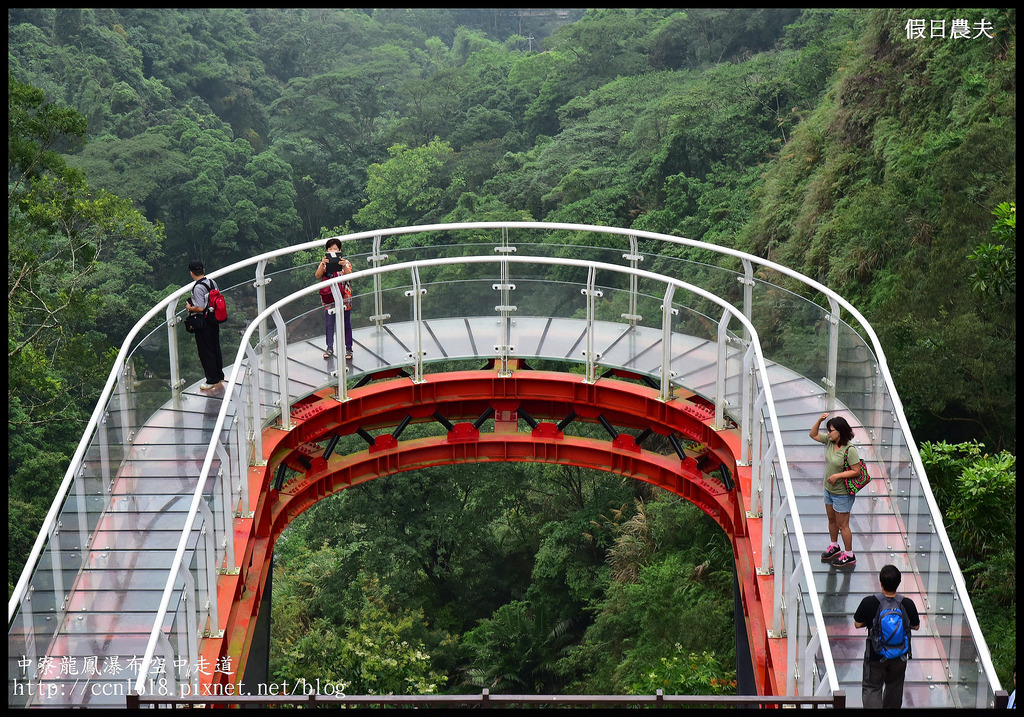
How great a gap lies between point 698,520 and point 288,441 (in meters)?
12.9

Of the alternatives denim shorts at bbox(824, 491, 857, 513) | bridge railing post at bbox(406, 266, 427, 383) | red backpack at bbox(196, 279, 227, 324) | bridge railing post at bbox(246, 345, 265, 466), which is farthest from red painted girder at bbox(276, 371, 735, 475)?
denim shorts at bbox(824, 491, 857, 513)

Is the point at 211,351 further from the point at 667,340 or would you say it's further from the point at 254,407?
the point at 667,340

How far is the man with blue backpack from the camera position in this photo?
750cm

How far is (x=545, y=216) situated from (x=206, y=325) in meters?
28.7

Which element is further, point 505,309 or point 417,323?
point 505,309

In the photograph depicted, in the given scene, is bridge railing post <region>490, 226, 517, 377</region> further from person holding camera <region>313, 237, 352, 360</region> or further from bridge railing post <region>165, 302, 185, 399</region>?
bridge railing post <region>165, 302, 185, 399</region>

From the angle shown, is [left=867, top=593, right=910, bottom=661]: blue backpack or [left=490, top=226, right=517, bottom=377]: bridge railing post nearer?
[left=867, top=593, right=910, bottom=661]: blue backpack

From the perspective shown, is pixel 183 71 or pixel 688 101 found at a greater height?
pixel 183 71

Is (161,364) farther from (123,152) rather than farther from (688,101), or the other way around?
(123,152)

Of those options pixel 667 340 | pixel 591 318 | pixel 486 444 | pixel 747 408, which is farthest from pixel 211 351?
pixel 747 408

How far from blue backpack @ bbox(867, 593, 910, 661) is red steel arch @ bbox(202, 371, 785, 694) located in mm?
2785

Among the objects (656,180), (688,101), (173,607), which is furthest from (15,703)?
(688,101)

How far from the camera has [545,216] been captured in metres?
39.6

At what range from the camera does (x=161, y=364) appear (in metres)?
11.4
